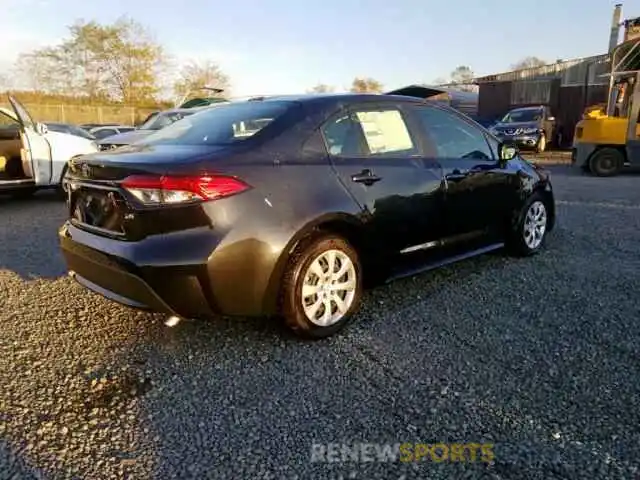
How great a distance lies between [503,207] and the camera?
4395 mm

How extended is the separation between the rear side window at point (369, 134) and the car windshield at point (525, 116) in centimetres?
1638

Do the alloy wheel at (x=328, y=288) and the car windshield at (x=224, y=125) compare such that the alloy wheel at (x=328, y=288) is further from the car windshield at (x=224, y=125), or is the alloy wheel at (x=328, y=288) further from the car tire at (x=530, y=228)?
the car tire at (x=530, y=228)

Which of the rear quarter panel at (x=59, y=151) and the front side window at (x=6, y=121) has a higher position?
the front side window at (x=6, y=121)

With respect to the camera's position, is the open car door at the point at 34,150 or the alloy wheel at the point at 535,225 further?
the open car door at the point at 34,150

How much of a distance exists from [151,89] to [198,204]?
129 ft

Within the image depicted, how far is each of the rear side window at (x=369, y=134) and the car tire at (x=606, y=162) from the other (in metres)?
10.1

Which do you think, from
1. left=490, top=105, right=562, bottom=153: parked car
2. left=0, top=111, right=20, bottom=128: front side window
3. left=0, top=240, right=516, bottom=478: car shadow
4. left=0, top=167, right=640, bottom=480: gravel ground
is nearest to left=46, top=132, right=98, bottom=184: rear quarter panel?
left=0, top=111, right=20, bottom=128: front side window

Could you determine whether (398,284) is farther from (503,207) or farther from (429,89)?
(429,89)

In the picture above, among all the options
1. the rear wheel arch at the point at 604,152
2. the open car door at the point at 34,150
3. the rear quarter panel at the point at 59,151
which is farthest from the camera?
the rear wheel arch at the point at 604,152

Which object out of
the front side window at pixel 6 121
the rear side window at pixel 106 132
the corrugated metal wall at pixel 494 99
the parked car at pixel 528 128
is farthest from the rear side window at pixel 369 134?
the corrugated metal wall at pixel 494 99

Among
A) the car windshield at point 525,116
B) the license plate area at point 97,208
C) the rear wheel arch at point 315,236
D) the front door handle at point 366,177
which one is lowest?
the rear wheel arch at point 315,236

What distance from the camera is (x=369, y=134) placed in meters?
3.38

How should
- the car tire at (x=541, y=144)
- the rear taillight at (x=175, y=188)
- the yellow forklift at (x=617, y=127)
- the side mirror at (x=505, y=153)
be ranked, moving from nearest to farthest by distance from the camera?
1. the rear taillight at (x=175, y=188)
2. the side mirror at (x=505, y=153)
3. the yellow forklift at (x=617, y=127)
4. the car tire at (x=541, y=144)

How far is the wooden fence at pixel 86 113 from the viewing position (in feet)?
94.1
